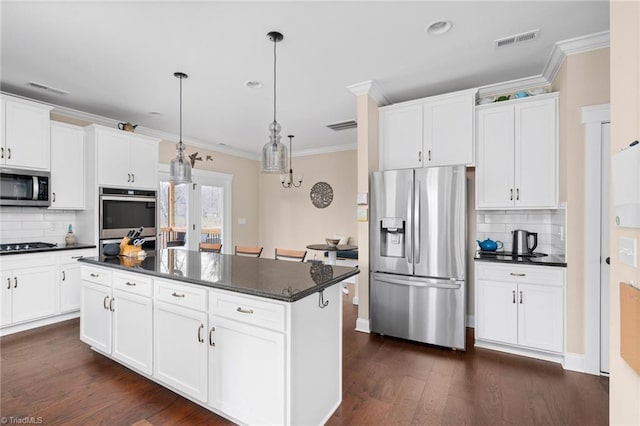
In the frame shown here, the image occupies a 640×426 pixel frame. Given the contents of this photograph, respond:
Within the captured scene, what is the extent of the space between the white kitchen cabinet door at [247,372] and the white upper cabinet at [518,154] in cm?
267

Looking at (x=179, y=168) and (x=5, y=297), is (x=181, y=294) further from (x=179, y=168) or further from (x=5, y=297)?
(x=5, y=297)

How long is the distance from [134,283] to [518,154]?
3678 millimetres

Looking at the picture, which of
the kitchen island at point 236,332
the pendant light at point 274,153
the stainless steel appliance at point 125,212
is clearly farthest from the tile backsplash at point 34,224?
the pendant light at point 274,153

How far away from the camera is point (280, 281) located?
1.90 meters

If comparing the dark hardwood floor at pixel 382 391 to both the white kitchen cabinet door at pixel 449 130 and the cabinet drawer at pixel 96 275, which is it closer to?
the cabinet drawer at pixel 96 275

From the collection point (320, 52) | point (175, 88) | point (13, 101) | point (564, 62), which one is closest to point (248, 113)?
point (175, 88)

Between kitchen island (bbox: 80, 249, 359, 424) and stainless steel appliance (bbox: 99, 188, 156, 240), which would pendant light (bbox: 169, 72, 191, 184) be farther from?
stainless steel appliance (bbox: 99, 188, 156, 240)

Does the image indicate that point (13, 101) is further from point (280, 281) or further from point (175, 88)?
point (280, 281)

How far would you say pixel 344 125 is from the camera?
4926mm

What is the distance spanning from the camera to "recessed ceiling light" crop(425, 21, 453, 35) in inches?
90.7

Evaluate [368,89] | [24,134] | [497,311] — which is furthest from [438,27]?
[24,134]

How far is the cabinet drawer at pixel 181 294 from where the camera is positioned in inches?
77.9

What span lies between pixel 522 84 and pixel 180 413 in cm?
426

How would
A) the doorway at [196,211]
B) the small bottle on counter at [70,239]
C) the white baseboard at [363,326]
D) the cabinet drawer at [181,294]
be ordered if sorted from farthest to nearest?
the doorway at [196,211], the small bottle on counter at [70,239], the white baseboard at [363,326], the cabinet drawer at [181,294]
